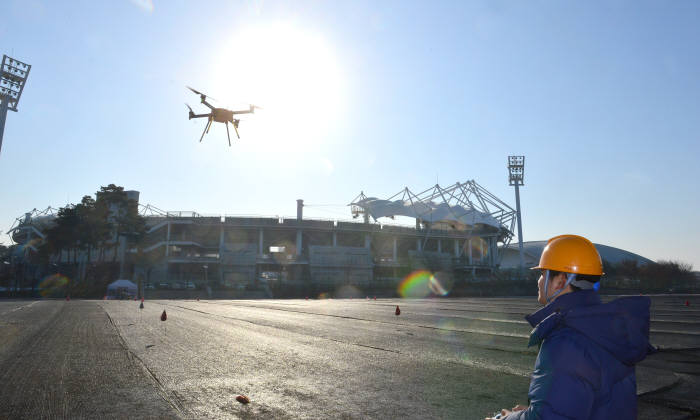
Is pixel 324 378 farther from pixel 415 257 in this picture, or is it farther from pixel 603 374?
pixel 415 257

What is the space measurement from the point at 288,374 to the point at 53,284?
236 ft

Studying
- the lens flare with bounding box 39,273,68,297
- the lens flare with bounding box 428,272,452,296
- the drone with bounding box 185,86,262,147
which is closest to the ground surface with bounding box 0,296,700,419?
the drone with bounding box 185,86,262,147

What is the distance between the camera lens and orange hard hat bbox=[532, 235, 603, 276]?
242cm

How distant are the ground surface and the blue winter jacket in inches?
90.4

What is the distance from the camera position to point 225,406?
14.8 ft

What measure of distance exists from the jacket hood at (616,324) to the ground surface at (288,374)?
8.04 ft

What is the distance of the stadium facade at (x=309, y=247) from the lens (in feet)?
247

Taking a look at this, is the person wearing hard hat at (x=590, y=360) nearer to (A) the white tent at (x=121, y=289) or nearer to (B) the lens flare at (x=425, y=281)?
(A) the white tent at (x=121, y=289)

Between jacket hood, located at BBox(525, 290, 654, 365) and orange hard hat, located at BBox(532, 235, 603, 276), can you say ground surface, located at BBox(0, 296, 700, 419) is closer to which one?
orange hard hat, located at BBox(532, 235, 603, 276)

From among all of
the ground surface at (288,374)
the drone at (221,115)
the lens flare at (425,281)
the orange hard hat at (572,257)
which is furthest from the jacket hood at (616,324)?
the lens flare at (425,281)

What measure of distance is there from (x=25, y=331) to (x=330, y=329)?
810 centimetres

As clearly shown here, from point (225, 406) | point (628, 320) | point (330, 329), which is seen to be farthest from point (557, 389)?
point (330, 329)

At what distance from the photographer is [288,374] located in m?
6.11

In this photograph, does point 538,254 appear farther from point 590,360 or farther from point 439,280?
point 590,360
